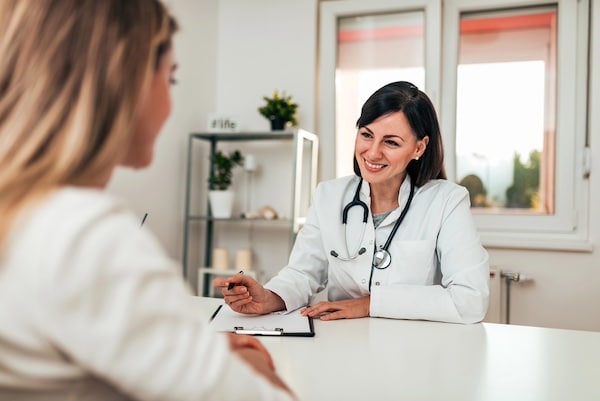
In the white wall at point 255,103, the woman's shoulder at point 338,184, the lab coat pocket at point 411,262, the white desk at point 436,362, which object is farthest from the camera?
the white wall at point 255,103

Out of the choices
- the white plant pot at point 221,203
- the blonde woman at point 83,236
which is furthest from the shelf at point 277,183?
the blonde woman at point 83,236

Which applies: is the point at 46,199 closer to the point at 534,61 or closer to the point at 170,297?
the point at 170,297

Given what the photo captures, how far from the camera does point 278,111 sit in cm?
301

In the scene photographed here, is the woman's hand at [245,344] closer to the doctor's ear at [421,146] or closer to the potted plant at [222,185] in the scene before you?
the doctor's ear at [421,146]

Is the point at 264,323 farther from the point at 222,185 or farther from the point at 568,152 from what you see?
the point at 568,152

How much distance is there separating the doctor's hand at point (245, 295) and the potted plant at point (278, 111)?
5.65ft

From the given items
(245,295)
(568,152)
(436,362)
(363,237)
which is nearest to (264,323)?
(245,295)

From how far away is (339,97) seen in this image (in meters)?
3.23

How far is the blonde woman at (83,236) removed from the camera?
43 centimetres

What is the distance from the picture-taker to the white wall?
108 inches

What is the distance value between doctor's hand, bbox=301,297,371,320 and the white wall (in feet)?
4.82

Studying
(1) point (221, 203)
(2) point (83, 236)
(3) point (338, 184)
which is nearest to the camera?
(2) point (83, 236)

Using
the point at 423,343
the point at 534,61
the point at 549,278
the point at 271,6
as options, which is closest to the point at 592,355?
the point at 423,343

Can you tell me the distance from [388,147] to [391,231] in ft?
0.90
